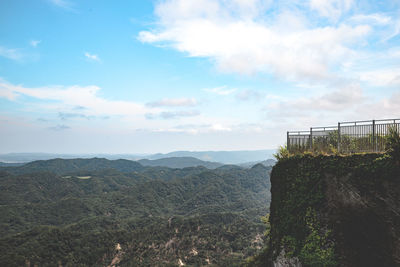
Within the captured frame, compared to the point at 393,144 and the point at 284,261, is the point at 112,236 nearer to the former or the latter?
the point at 284,261

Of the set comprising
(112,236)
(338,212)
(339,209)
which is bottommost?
(112,236)

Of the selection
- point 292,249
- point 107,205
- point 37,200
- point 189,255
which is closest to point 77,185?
point 37,200

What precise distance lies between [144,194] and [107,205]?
110 feet

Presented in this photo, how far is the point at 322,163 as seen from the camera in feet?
49.0

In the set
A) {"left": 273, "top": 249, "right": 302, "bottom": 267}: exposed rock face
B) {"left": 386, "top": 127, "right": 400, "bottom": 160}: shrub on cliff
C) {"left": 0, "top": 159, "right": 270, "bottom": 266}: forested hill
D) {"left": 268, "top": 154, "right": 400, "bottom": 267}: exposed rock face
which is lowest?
{"left": 0, "top": 159, "right": 270, "bottom": 266}: forested hill

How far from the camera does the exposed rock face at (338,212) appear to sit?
38.3ft

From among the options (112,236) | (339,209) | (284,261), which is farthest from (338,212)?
(112,236)

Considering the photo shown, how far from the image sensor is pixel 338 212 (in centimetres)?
1391

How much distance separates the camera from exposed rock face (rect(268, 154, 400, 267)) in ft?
38.3

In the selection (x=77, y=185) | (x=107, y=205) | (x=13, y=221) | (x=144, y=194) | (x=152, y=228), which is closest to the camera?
(x=152, y=228)

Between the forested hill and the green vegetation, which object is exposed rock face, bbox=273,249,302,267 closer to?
the green vegetation

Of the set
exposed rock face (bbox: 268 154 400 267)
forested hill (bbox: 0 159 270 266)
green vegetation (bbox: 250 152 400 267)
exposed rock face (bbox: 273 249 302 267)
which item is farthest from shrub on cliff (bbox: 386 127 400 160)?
forested hill (bbox: 0 159 270 266)

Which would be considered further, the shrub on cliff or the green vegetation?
the green vegetation

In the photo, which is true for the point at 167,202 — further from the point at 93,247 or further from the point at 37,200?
the point at 93,247
